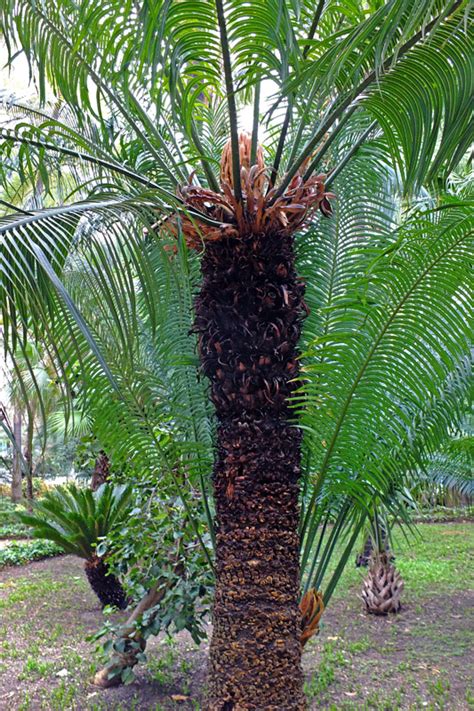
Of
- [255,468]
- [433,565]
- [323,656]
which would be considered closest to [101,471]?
[323,656]

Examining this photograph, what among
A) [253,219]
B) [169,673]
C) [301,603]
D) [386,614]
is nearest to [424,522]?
[386,614]

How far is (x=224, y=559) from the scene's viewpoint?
307 centimetres

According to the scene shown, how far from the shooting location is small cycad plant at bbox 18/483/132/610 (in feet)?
19.3

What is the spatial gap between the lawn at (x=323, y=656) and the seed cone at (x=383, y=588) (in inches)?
5.7

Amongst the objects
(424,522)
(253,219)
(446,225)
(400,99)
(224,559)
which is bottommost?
(424,522)

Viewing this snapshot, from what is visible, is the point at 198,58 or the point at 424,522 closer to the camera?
the point at 198,58

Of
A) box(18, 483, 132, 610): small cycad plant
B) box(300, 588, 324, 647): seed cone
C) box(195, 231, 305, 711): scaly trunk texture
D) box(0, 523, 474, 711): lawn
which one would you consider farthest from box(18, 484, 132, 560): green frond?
box(195, 231, 305, 711): scaly trunk texture

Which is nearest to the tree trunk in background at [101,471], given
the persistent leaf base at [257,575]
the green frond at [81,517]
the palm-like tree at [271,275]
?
the green frond at [81,517]

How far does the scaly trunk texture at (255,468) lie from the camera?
297 centimetres

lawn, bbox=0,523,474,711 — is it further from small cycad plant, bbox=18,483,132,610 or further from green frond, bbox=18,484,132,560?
green frond, bbox=18,484,132,560

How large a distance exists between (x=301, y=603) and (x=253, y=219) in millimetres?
2148

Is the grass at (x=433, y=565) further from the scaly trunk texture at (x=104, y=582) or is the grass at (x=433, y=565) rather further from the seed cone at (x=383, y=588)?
the scaly trunk texture at (x=104, y=582)

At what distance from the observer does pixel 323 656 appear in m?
5.26

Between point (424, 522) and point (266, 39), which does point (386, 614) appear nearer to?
point (266, 39)
